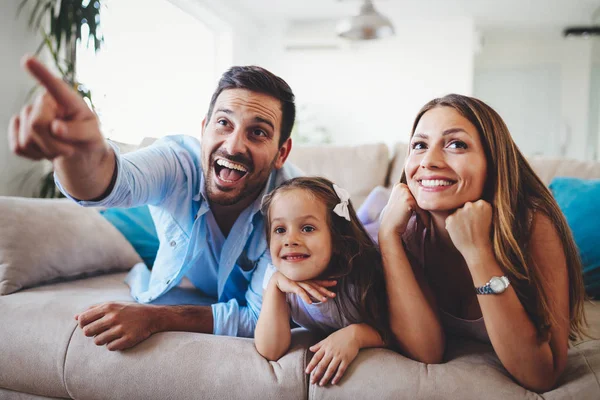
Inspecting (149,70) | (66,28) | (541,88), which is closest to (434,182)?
(66,28)

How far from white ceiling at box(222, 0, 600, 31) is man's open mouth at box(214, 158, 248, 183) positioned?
14.3ft

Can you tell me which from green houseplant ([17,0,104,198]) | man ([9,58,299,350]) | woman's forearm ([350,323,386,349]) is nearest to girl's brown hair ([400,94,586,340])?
woman's forearm ([350,323,386,349])

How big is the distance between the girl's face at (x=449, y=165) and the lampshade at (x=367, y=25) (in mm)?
2619

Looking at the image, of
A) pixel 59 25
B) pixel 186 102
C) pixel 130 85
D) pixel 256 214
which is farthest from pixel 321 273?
pixel 186 102

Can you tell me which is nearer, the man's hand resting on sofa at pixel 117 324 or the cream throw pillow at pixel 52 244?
the man's hand resting on sofa at pixel 117 324

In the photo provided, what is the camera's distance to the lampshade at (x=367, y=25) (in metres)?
3.46

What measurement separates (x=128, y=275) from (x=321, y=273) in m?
0.86

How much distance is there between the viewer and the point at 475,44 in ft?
19.4

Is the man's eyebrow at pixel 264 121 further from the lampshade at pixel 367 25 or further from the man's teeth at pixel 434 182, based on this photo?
the lampshade at pixel 367 25

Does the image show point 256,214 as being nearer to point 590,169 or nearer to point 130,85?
point 590,169

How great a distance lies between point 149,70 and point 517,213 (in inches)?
144

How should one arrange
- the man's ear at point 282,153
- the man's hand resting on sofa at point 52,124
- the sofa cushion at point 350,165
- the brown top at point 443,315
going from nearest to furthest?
1. the man's hand resting on sofa at point 52,124
2. the brown top at point 443,315
3. the man's ear at point 282,153
4. the sofa cushion at point 350,165

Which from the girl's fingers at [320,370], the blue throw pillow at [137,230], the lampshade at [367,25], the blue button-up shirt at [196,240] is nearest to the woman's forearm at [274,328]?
the girl's fingers at [320,370]

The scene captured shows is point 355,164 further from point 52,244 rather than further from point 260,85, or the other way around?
point 52,244
